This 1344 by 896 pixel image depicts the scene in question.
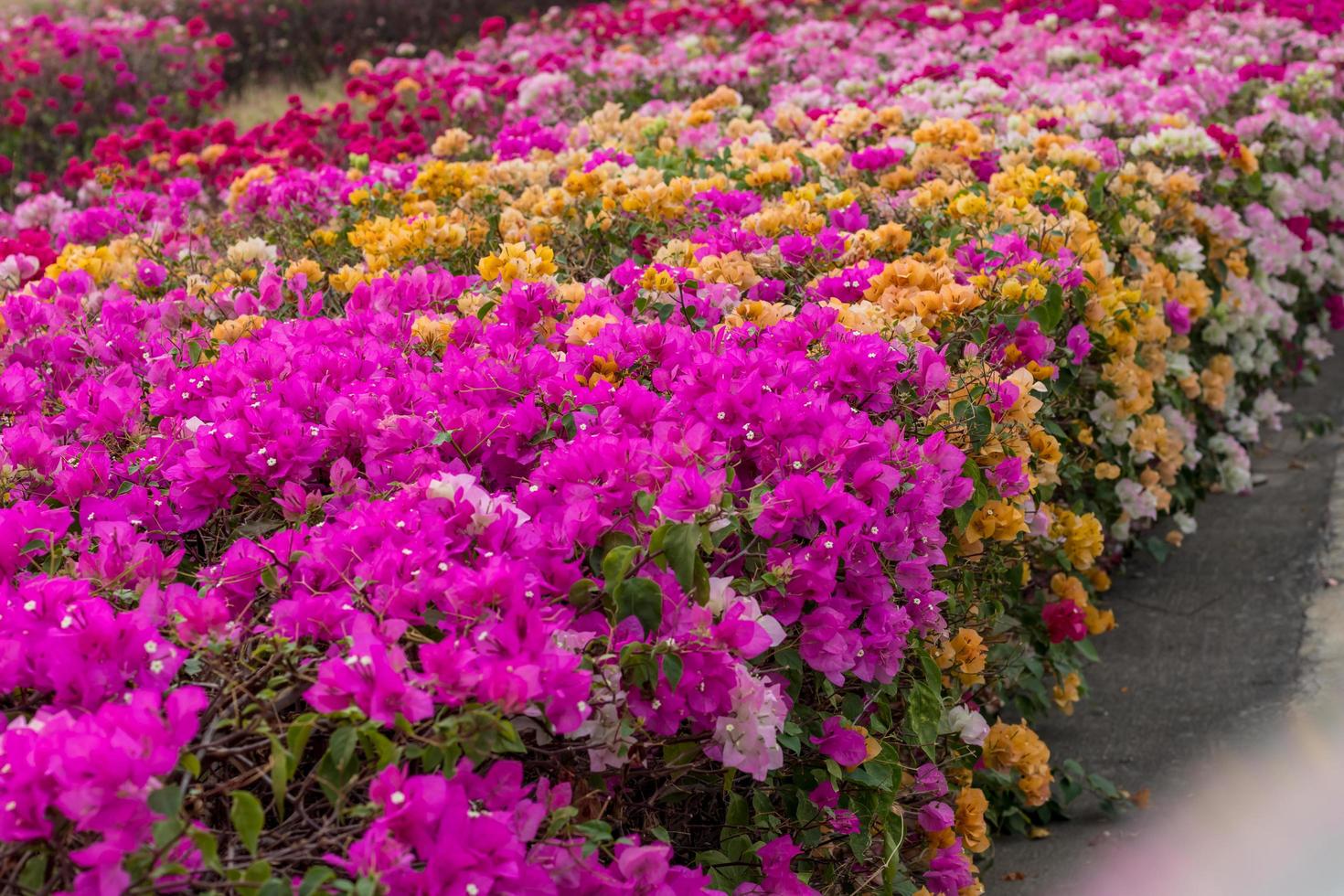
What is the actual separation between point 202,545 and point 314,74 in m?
10.5

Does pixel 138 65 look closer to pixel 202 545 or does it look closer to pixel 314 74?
pixel 314 74

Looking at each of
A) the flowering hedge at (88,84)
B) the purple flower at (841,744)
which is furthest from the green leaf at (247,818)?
the flowering hedge at (88,84)

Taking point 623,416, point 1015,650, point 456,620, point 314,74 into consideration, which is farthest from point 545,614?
point 314,74

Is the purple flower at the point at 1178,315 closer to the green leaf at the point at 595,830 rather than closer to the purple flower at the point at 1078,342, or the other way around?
the purple flower at the point at 1078,342

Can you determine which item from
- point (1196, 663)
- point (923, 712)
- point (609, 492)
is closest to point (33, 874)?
point (609, 492)

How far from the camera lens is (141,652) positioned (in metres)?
1.54

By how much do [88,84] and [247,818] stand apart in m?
9.40

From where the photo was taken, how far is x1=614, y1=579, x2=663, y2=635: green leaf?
1631mm

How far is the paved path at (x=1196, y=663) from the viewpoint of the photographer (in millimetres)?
3252

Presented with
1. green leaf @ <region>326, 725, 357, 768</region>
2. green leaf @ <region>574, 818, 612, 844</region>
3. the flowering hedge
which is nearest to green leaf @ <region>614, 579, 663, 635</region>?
green leaf @ <region>574, 818, 612, 844</region>

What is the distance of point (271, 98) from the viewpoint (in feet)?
36.0

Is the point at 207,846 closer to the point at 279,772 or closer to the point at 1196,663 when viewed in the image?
the point at 279,772

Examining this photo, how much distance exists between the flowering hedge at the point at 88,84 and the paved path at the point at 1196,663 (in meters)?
6.03

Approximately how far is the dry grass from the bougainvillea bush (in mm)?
5437
